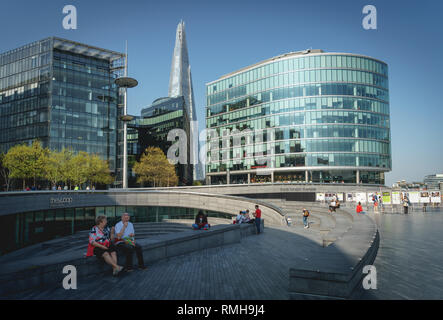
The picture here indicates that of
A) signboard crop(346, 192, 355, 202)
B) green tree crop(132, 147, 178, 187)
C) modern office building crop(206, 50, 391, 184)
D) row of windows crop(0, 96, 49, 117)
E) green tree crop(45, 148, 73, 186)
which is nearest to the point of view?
signboard crop(346, 192, 355, 202)

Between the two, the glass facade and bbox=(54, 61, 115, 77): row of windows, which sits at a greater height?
bbox=(54, 61, 115, 77): row of windows

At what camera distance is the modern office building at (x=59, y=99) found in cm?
6625

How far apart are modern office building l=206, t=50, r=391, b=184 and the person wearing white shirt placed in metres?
59.9

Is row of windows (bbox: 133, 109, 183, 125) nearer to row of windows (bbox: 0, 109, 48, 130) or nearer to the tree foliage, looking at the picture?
row of windows (bbox: 0, 109, 48, 130)

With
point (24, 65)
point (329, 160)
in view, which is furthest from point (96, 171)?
point (329, 160)

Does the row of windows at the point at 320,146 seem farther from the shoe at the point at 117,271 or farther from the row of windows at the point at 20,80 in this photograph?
the shoe at the point at 117,271

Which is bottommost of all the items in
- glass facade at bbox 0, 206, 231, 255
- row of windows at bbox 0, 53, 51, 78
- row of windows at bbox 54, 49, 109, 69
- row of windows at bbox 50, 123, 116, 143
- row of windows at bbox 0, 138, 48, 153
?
glass facade at bbox 0, 206, 231, 255

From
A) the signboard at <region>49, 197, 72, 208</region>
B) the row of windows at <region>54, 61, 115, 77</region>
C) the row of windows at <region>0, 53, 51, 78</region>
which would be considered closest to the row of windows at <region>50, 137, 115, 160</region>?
the row of windows at <region>54, 61, 115, 77</region>

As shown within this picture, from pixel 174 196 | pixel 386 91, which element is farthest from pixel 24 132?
pixel 386 91

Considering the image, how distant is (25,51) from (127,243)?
85.7 metres

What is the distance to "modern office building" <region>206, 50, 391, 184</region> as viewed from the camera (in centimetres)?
6391

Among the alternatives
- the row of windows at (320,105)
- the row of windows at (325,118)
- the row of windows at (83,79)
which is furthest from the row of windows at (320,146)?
the row of windows at (83,79)

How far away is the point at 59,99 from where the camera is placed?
6644 cm
